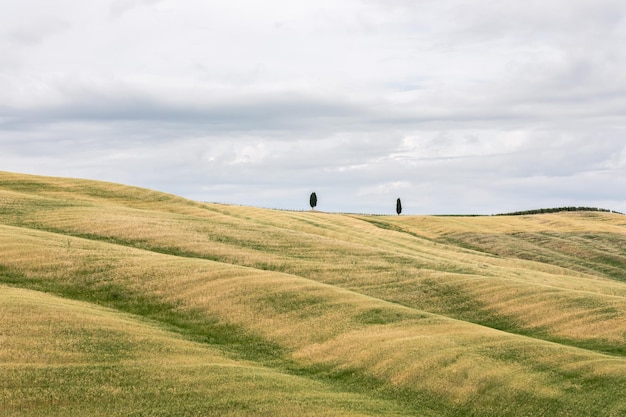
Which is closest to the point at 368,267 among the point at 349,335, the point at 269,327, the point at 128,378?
the point at 269,327

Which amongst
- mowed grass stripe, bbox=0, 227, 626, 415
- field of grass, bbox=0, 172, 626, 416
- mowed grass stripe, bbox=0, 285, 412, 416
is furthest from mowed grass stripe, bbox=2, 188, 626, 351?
mowed grass stripe, bbox=0, 285, 412, 416

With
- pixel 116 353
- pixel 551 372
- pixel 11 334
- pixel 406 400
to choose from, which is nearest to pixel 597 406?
pixel 551 372

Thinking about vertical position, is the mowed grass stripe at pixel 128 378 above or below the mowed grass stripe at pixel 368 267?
below

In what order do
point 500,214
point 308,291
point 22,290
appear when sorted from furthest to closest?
point 500,214, point 308,291, point 22,290

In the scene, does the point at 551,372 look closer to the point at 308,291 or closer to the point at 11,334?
the point at 308,291

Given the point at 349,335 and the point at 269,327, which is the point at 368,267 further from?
the point at 349,335

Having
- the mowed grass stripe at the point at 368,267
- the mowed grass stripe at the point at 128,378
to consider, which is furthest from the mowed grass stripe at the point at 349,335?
the mowed grass stripe at the point at 368,267

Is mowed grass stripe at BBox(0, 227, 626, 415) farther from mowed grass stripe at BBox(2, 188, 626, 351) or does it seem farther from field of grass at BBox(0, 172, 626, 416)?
mowed grass stripe at BBox(2, 188, 626, 351)

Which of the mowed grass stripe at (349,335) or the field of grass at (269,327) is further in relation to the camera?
the mowed grass stripe at (349,335)

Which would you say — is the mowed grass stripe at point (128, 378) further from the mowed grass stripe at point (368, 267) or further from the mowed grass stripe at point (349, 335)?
the mowed grass stripe at point (368, 267)

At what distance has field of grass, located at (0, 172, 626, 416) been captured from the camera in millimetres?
29734

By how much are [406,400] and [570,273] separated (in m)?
56.3

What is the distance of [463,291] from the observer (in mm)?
52406

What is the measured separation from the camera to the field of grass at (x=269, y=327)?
1171 inches
